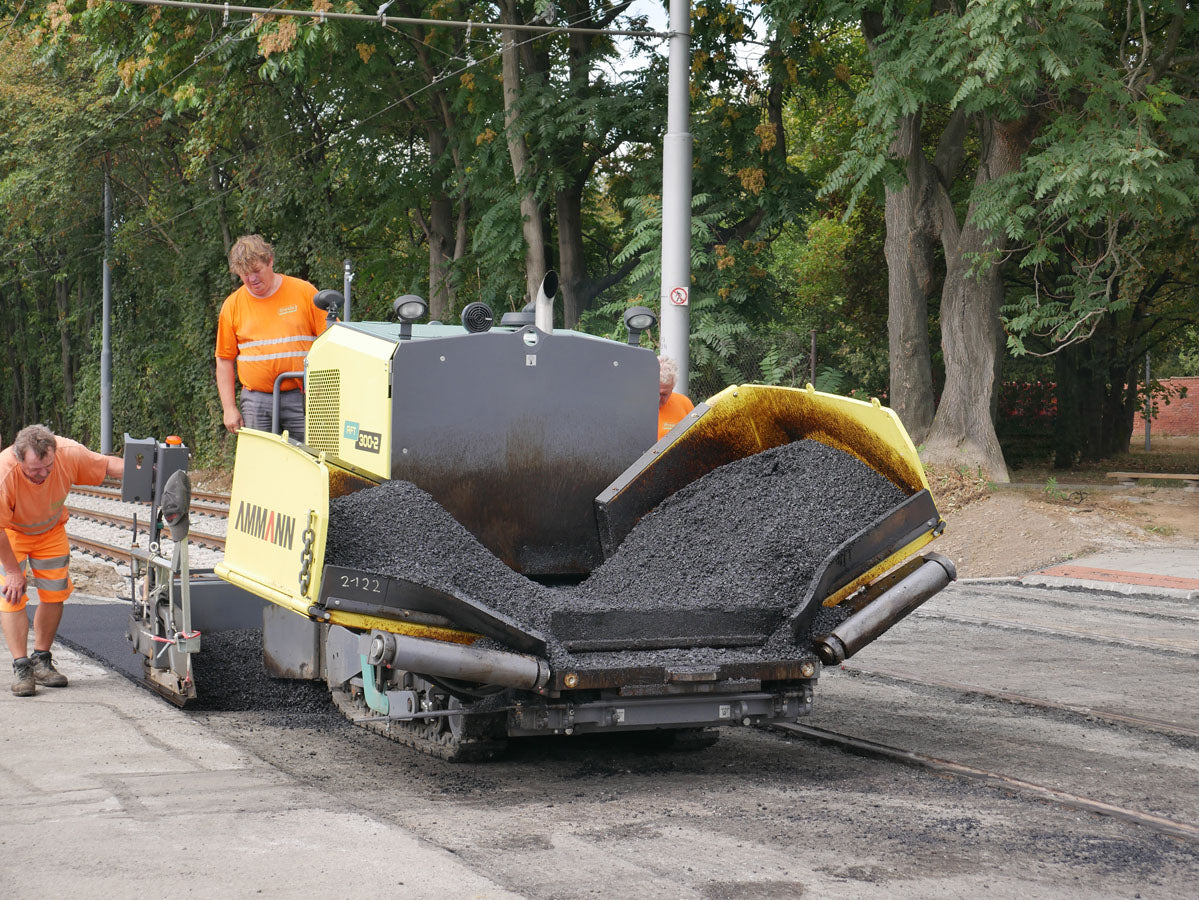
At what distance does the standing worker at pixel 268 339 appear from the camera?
7.29 meters

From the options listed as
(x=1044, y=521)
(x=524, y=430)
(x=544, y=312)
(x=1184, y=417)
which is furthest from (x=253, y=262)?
(x=1184, y=417)

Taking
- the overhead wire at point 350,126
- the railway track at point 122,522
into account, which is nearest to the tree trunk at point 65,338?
the overhead wire at point 350,126

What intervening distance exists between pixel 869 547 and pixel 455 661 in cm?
203

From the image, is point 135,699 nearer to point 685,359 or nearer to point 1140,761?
point 1140,761

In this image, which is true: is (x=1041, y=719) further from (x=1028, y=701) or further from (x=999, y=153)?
(x=999, y=153)

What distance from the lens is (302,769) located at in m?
5.77

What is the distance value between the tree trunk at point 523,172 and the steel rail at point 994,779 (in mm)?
12612

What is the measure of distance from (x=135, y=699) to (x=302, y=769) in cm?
171

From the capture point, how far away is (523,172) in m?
18.5

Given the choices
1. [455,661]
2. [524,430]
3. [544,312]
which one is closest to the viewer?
[455,661]

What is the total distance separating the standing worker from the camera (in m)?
7.29

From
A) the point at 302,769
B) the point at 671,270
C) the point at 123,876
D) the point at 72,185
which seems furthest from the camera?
the point at 72,185

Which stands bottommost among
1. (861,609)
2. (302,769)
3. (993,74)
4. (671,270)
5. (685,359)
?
(302,769)

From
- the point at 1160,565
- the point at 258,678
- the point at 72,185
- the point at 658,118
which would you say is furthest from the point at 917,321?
the point at 72,185
